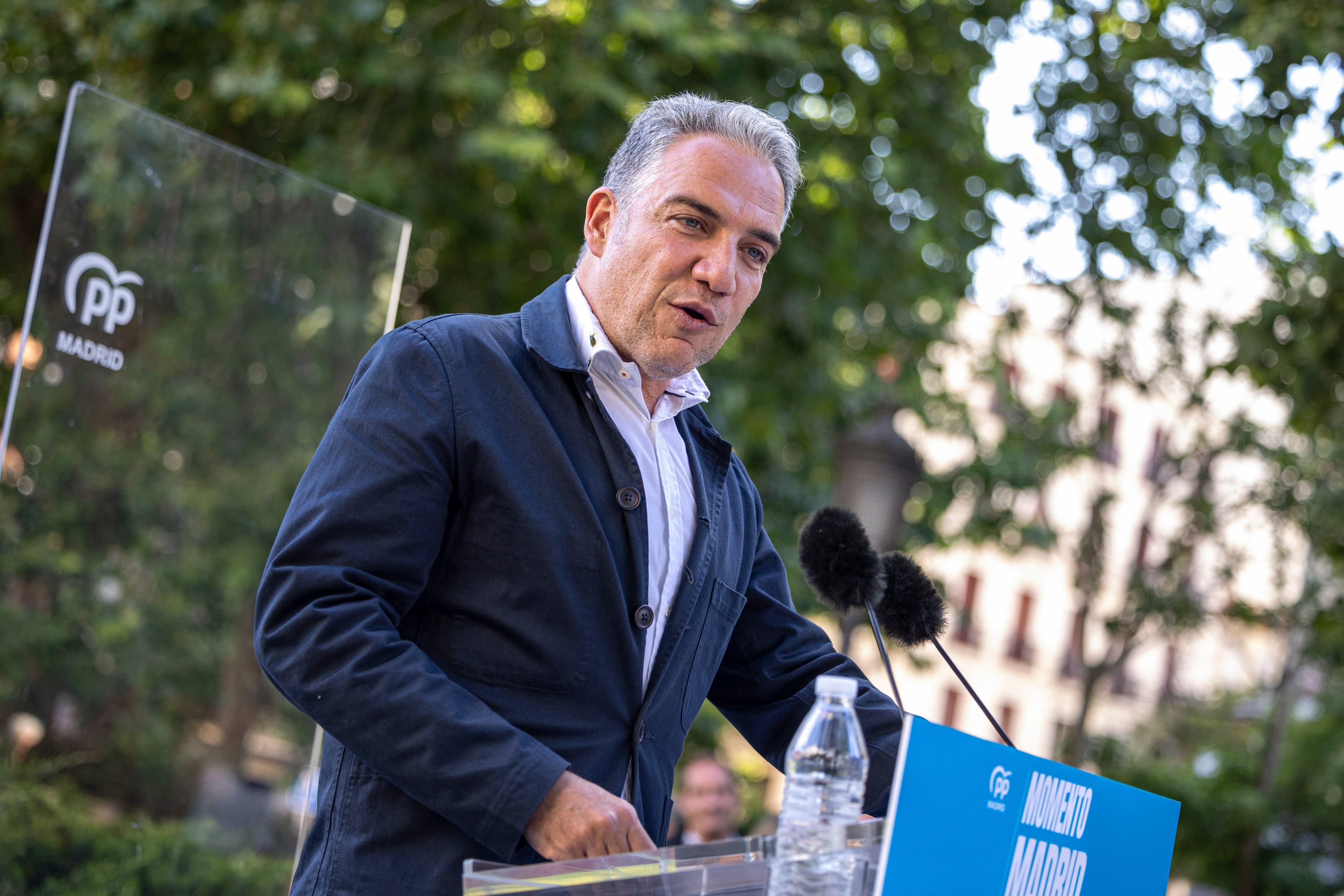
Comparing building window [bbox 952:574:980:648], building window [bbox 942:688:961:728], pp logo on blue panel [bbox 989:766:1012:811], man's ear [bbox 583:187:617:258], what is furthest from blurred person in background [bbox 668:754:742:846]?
building window [bbox 942:688:961:728]

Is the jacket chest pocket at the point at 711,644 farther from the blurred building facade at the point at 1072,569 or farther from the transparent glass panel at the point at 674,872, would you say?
the transparent glass panel at the point at 674,872

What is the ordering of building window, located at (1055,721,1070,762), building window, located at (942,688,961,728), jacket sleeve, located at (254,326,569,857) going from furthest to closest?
building window, located at (942,688,961,728) < building window, located at (1055,721,1070,762) < jacket sleeve, located at (254,326,569,857)

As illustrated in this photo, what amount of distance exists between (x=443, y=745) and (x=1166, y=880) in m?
1.08

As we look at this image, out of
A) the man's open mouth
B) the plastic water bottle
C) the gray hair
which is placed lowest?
the plastic water bottle

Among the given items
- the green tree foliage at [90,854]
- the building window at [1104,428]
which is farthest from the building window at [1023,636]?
the green tree foliage at [90,854]

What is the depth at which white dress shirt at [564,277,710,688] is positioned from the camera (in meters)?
2.07

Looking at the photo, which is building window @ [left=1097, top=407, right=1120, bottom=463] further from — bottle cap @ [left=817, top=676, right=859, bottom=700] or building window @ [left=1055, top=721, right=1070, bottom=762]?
bottle cap @ [left=817, top=676, right=859, bottom=700]

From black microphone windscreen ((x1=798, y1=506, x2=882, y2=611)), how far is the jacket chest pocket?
148mm

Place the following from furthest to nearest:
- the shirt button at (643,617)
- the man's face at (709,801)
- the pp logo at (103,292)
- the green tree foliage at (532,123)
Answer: the green tree foliage at (532,123) → the man's face at (709,801) → the pp logo at (103,292) → the shirt button at (643,617)

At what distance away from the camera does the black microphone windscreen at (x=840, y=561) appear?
2033 millimetres

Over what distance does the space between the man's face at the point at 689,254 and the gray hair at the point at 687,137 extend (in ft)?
0.06

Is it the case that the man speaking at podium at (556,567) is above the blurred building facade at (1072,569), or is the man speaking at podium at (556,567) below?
below


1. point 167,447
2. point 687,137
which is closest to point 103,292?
point 167,447

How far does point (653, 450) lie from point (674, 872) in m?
0.82
